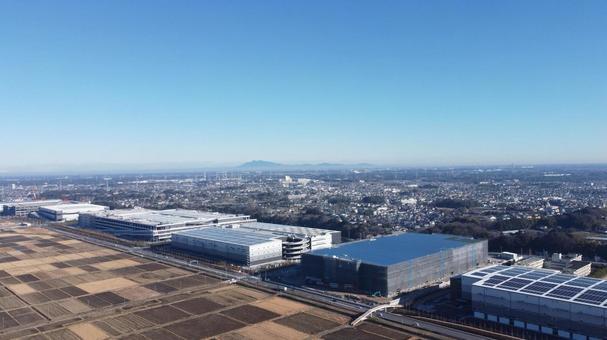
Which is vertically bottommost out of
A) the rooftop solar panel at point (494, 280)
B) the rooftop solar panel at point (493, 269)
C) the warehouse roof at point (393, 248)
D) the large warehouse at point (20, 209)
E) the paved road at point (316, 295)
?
the paved road at point (316, 295)

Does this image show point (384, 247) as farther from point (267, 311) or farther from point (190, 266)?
point (190, 266)

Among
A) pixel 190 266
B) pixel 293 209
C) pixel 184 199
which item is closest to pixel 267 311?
pixel 190 266

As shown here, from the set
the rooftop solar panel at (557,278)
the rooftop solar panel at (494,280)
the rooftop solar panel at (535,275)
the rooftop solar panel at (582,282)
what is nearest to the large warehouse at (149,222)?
the rooftop solar panel at (494,280)

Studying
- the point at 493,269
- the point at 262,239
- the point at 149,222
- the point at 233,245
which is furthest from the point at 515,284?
the point at 149,222

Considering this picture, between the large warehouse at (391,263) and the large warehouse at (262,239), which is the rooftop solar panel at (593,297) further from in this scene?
the large warehouse at (262,239)

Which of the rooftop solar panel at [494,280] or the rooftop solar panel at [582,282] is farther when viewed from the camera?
the rooftop solar panel at [494,280]
